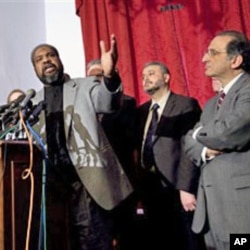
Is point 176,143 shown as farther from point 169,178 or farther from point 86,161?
point 86,161

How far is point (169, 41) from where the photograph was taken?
3.14 metres

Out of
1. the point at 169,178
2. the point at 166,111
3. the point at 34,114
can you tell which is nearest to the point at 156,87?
the point at 166,111

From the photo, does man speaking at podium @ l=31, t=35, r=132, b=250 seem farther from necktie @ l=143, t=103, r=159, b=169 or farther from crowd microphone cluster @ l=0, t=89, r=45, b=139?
necktie @ l=143, t=103, r=159, b=169

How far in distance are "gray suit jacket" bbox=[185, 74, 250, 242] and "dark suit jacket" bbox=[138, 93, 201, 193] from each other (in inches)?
16.2

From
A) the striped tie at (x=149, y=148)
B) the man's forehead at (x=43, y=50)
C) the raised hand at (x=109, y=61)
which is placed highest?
the man's forehead at (x=43, y=50)

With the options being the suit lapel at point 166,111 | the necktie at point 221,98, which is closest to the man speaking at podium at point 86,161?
the necktie at point 221,98

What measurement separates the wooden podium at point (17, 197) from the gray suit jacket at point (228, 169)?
673 mm

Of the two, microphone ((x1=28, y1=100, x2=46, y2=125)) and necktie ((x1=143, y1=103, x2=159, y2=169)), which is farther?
necktie ((x1=143, y1=103, x2=159, y2=169))

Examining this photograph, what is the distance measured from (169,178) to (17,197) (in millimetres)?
1065

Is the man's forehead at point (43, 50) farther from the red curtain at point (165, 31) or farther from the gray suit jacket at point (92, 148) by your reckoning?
the red curtain at point (165, 31)

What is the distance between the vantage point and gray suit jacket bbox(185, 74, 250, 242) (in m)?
1.55

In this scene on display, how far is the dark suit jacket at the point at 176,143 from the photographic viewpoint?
2111 millimetres

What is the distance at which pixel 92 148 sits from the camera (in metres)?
1.70

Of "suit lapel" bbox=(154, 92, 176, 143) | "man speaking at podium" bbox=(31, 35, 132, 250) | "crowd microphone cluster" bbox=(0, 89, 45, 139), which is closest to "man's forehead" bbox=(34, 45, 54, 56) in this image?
"man speaking at podium" bbox=(31, 35, 132, 250)
